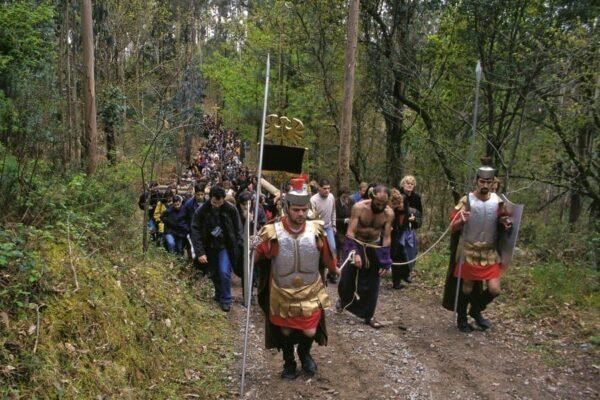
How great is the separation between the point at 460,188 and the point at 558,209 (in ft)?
24.5

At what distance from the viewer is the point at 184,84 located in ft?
88.1

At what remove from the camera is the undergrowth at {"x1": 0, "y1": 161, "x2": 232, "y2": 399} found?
11.9ft

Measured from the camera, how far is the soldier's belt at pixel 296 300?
16.5 ft

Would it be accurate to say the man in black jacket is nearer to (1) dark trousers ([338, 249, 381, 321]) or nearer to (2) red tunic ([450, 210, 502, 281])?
(1) dark trousers ([338, 249, 381, 321])

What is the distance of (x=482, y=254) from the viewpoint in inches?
254

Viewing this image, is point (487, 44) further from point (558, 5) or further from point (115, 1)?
point (115, 1)

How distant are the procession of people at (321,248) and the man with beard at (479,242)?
1 centimetres

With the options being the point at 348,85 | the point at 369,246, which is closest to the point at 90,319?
the point at 369,246

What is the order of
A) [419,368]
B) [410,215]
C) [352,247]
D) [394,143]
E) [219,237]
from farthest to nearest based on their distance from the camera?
[394,143] → [410,215] → [219,237] → [352,247] → [419,368]

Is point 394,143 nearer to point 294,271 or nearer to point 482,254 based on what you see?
→ point 482,254

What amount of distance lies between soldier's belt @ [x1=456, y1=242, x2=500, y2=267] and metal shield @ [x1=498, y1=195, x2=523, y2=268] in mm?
97

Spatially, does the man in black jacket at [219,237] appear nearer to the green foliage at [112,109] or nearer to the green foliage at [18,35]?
the green foliage at [18,35]

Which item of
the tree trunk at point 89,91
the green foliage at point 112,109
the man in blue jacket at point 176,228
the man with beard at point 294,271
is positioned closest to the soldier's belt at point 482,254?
the man with beard at point 294,271

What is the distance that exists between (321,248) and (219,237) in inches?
112
